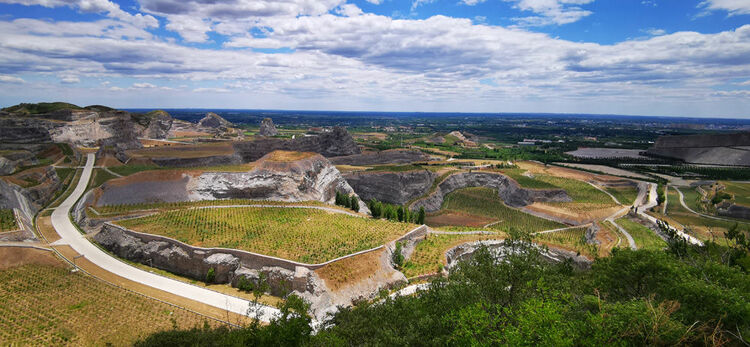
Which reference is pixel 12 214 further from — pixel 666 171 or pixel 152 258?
pixel 666 171

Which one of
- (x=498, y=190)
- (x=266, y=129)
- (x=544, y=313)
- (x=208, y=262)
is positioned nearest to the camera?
(x=544, y=313)

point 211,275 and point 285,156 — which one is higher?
point 285,156

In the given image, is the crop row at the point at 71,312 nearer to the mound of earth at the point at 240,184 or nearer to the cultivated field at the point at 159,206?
the cultivated field at the point at 159,206

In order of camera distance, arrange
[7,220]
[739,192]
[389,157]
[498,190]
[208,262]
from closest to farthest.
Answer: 1. [208,262]
2. [7,220]
3. [739,192]
4. [498,190]
5. [389,157]

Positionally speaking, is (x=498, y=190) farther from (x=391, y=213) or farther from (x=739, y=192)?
(x=739, y=192)

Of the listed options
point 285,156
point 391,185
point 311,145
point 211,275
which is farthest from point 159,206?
point 311,145
